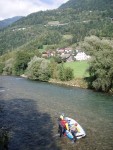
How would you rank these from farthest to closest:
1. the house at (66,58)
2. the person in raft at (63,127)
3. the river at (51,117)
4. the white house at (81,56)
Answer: the white house at (81,56) < the house at (66,58) < the person in raft at (63,127) < the river at (51,117)

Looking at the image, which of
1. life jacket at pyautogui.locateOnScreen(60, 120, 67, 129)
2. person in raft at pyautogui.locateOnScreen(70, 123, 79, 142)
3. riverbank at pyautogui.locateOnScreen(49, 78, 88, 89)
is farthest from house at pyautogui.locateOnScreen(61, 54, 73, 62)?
person in raft at pyautogui.locateOnScreen(70, 123, 79, 142)

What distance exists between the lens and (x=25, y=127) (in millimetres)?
33406

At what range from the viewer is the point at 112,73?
5969 cm

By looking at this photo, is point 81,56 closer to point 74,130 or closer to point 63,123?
point 63,123

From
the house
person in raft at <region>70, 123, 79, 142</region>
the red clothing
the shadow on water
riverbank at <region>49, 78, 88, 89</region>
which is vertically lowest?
riverbank at <region>49, 78, 88, 89</region>

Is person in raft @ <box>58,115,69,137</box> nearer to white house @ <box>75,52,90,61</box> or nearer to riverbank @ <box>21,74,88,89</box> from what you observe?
riverbank @ <box>21,74,88,89</box>

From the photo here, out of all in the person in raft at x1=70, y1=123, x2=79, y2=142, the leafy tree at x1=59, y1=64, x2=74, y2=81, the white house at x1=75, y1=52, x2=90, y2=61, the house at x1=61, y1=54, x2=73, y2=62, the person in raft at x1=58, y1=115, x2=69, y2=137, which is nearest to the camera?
the person in raft at x1=70, y1=123, x2=79, y2=142

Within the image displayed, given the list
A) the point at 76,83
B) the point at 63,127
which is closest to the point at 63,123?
the point at 63,127

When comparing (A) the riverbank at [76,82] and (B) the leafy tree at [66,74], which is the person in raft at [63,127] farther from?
(B) the leafy tree at [66,74]

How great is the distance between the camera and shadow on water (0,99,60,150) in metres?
27.0

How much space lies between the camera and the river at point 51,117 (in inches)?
1097

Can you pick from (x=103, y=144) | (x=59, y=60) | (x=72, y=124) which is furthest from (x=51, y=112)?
(x=59, y=60)

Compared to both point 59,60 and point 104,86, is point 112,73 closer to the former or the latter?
point 104,86

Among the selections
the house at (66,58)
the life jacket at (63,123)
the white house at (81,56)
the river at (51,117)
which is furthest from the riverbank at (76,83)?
the white house at (81,56)
